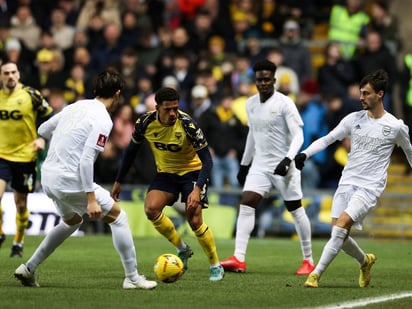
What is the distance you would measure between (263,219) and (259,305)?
11641mm

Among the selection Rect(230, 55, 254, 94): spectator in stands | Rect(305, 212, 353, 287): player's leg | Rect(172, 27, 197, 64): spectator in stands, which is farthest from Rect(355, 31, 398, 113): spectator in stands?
Rect(305, 212, 353, 287): player's leg

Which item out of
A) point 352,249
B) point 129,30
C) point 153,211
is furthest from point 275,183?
point 129,30

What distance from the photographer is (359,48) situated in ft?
80.1

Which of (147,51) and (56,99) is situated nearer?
(56,99)

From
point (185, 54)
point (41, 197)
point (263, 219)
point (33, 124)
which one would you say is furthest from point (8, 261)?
point (185, 54)

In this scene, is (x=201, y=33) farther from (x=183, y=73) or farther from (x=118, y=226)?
(x=118, y=226)

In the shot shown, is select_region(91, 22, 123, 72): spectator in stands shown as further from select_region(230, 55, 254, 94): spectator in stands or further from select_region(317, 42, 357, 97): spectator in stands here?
select_region(317, 42, 357, 97): spectator in stands

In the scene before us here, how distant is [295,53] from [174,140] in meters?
11.0

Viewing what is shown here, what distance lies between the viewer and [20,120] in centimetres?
1623

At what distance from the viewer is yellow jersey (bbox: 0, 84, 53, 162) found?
16.1 meters

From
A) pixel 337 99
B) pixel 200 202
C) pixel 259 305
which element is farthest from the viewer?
pixel 337 99

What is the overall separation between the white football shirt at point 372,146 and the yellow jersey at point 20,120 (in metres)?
4.82

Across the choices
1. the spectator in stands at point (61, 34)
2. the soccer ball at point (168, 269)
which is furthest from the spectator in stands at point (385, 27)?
the soccer ball at point (168, 269)

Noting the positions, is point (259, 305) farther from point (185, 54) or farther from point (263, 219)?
point (185, 54)
